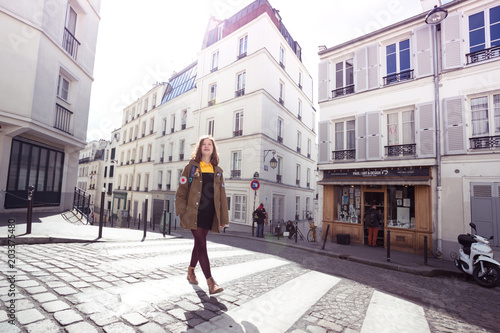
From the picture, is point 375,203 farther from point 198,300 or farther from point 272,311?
point 198,300

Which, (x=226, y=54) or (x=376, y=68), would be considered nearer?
(x=376, y=68)

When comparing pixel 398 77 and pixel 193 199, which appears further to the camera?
pixel 398 77

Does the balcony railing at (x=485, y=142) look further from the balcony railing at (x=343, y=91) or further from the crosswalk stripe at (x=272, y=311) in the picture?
the crosswalk stripe at (x=272, y=311)

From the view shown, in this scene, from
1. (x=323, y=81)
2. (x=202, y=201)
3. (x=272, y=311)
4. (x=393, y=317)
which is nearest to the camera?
(x=272, y=311)

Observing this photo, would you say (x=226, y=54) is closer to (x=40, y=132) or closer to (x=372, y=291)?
(x=40, y=132)

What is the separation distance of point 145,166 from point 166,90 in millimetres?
9397

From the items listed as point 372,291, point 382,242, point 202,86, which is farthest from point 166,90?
point 372,291

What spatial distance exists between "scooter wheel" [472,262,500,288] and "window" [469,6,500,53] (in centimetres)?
800

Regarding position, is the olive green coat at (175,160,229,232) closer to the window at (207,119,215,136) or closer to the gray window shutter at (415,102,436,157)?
the gray window shutter at (415,102,436,157)

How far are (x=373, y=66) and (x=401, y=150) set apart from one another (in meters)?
4.25

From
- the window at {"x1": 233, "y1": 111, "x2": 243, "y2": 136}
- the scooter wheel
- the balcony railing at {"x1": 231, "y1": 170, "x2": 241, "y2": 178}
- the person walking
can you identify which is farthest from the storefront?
the window at {"x1": 233, "y1": 111, "x2": 243, "y2": 136}

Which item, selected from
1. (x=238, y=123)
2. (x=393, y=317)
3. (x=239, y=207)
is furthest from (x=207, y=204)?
(x=238, y=123)

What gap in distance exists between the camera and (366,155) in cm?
1072

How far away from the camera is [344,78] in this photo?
478 inches
